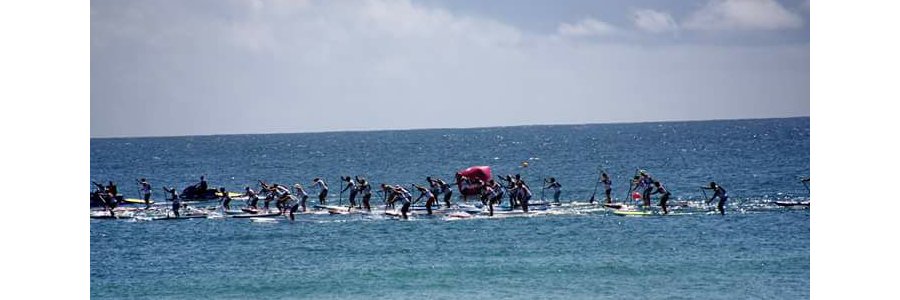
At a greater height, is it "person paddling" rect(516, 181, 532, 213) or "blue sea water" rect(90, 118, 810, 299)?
"person paddling" rect(516, 181, 532, 213)

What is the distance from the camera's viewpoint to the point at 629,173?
5781 cm

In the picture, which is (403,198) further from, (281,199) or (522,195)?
(281,199)

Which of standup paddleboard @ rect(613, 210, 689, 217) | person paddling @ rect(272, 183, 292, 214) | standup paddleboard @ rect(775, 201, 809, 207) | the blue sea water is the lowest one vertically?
the blue sea water

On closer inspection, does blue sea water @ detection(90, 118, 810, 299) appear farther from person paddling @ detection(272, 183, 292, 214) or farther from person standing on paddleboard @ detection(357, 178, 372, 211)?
person standing on paddleboard @ detection(357, 178, 372, 211)

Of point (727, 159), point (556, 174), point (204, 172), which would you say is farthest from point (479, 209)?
point (204, 172)

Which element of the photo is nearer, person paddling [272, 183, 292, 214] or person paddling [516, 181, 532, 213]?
person paddling [516, 181, 532, 213]

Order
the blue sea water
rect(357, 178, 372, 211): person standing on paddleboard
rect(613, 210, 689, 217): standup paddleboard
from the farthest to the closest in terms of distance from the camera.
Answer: rect(357, 178, 372, 211): person standing on paddleboard → rect(613, 210, 689, 217): standup paddleboard → the blue sea water

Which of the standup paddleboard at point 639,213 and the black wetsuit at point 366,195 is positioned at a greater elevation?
the black wetsuit at point 366,195

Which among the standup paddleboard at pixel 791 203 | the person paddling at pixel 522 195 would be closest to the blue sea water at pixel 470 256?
the standup paddleboard at pixel 791 203

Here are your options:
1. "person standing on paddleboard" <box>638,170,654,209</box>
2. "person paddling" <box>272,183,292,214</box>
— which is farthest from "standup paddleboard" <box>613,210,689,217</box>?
"person paddling" <box>272,183,292,214</box>

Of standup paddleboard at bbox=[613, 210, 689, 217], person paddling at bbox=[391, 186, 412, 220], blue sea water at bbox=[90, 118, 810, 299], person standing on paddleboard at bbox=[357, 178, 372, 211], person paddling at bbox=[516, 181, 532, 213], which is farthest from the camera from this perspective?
person standing on paddleboard at bbox=[357, 178, 372, 211]

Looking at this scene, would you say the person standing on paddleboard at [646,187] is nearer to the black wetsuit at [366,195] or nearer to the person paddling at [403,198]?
the person paddling at [403,198]

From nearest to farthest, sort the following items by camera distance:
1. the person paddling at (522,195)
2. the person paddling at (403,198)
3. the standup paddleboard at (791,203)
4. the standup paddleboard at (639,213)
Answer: the standup paddleboard at (639,213) → the standup paddleboard at (791,203) → the person paddling at (403,198) → the person paddling at (522,195)
